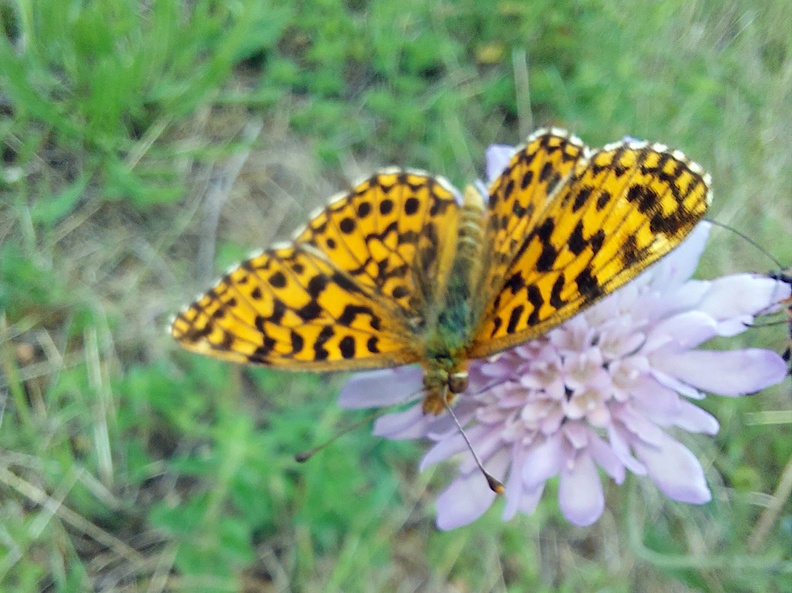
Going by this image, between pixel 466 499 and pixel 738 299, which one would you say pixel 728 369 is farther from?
pixel 466 499

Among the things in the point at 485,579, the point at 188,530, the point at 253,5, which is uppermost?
the point at 253,5

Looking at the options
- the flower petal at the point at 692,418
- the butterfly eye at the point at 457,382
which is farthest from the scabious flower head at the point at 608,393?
the butterfly eye at the point at 457,382

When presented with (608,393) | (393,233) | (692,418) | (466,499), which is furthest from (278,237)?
(692,418)

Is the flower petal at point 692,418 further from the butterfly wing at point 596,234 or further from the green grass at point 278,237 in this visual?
the green grass at point 278,237

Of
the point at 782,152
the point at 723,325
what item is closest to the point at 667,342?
the point at 723,325

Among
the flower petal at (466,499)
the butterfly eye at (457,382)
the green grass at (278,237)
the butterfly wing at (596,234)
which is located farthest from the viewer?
the green grass at (278,237)

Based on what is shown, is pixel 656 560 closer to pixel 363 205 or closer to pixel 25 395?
pixel 363 205
